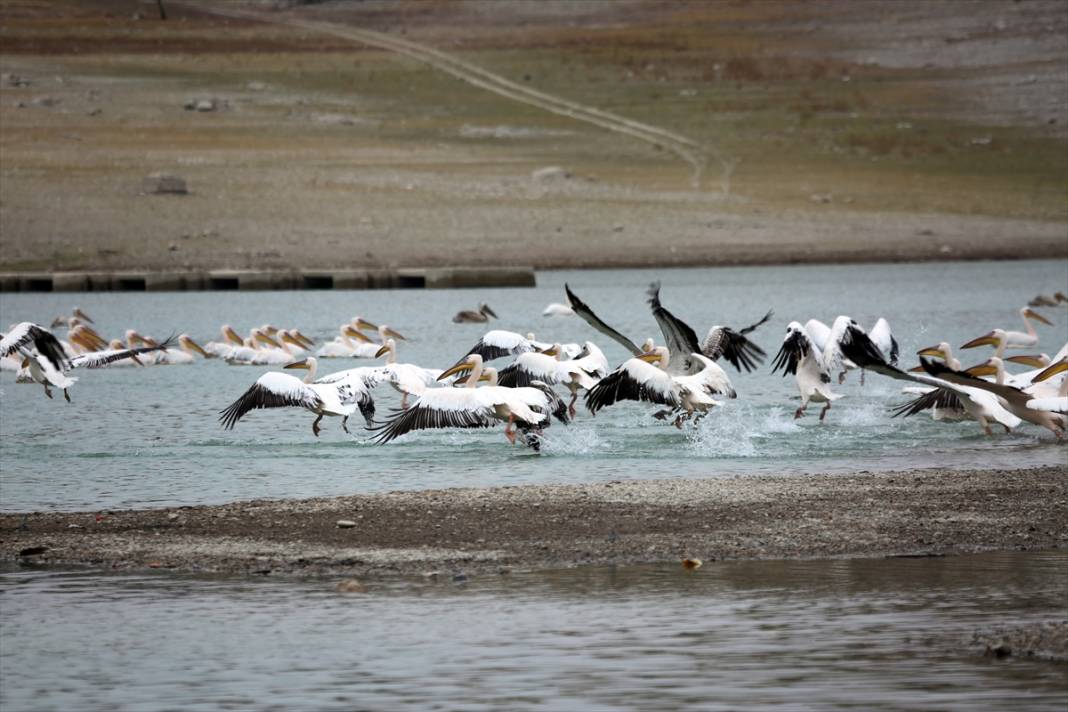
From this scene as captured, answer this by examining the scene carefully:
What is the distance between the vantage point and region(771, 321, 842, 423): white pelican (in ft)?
41.6

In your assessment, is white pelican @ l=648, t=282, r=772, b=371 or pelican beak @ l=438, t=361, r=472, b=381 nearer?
pelican beak @ l=438, t=361, r=472, b=381

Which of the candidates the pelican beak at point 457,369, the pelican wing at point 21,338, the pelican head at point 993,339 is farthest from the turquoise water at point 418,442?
the pelican head at point 993,339

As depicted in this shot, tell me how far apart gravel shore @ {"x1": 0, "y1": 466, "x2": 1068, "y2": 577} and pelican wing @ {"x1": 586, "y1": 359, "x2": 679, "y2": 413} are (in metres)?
1.62

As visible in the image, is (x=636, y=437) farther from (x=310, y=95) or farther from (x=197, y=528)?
(x=310, y=95)

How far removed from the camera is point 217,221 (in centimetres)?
3469

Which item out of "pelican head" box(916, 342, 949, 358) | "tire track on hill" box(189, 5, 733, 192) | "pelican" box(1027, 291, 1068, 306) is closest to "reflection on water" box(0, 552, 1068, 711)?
"pelican head" box(916, 342, 949, 358)

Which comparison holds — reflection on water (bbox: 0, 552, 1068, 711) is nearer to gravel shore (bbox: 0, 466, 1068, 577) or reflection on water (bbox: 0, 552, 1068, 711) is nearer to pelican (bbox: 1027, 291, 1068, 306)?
gravel shore (bbox: 0, 466, 1068, 577)

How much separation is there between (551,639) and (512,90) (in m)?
50.8

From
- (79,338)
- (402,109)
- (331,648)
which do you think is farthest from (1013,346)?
(402,109)

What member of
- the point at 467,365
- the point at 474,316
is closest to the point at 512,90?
the point at 474,316

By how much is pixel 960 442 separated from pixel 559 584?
5274mm

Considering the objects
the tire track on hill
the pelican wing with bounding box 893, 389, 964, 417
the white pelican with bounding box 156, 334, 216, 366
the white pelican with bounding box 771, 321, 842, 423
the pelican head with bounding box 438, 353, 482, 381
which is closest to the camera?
the pelican head with bounding box 438, 353, 482, 381

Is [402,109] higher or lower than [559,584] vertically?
higher

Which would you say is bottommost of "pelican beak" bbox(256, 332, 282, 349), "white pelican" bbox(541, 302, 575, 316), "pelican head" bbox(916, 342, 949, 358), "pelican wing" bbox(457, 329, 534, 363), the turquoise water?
the turquoise water
